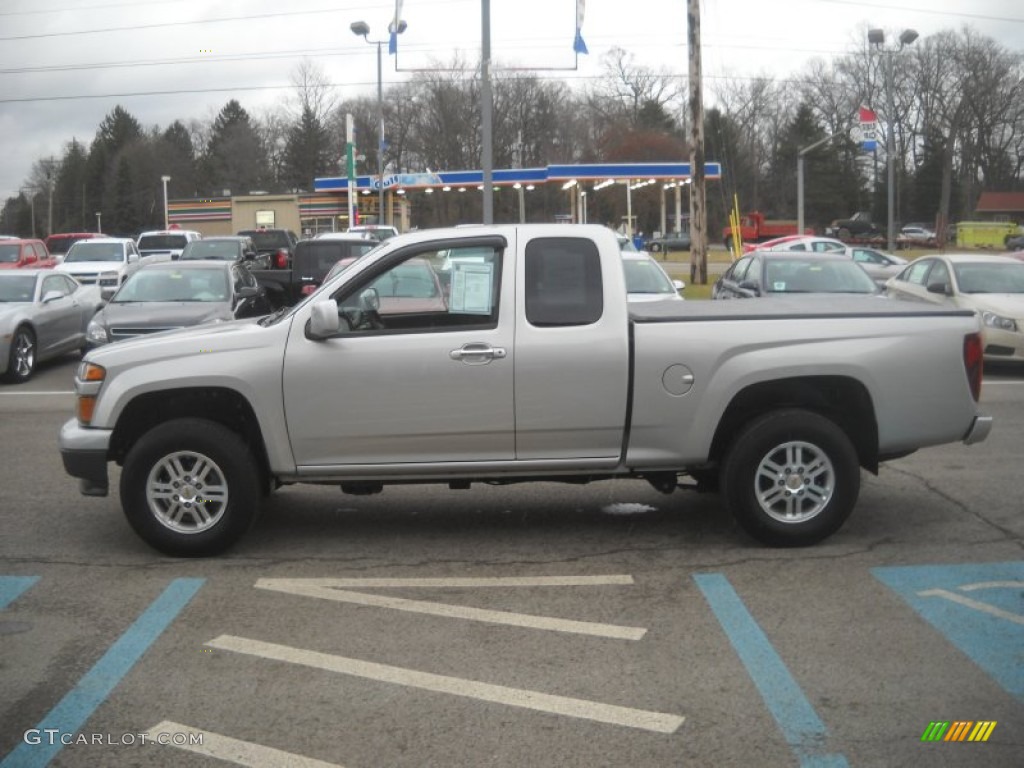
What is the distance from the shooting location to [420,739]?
438cm

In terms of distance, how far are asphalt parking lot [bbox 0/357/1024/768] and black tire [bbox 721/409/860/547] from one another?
7.1 inches

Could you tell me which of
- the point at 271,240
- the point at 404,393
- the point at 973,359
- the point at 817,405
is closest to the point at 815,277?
the point at 973,359

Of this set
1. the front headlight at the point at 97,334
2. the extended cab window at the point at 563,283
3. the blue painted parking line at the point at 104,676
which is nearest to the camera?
the blue painted parking line at the point at 104,676

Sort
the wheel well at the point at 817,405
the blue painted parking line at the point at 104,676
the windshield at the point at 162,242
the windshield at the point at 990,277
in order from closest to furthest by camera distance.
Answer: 1. the blue painted parking line at the point at 104,676
2. the wheel well at the point at 817,405
3. the windshield at the point at 990,277
4. the windshield at the point at 162,242

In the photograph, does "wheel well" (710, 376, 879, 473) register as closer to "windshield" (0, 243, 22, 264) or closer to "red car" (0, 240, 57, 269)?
"red car" (0, 240, 57, 269)

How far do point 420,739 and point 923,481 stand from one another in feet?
19.2

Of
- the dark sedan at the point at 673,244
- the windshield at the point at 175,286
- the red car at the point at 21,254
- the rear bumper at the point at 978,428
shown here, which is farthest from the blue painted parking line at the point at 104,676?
the dark sedan at the point at 673,244

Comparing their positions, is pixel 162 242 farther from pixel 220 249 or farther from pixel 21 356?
pixel 21 356

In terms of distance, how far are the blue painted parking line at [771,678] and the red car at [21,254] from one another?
22.5 meters

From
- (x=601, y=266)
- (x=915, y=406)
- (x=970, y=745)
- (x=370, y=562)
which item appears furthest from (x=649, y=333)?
(x=970, y=745)

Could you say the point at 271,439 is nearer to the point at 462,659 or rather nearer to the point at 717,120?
the point at 462,659

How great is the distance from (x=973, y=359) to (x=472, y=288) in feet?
10.1

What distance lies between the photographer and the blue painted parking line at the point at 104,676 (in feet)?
14.1

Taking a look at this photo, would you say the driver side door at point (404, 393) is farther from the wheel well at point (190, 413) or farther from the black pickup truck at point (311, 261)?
the black pickup truck at point (311, 261)
